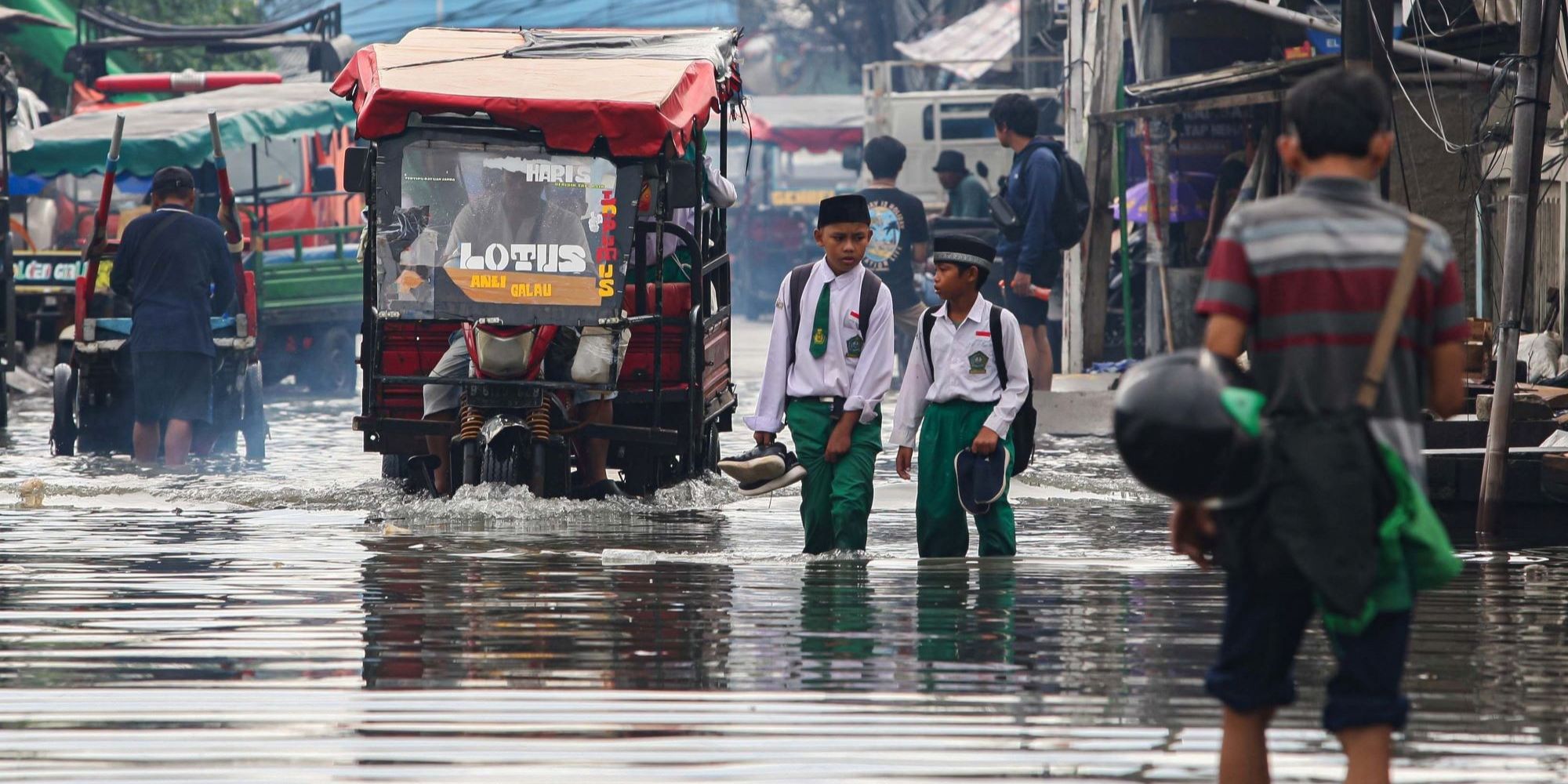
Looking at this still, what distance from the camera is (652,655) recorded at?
→ 22.1 ft

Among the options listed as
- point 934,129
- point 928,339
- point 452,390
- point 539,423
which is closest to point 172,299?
point 452,390

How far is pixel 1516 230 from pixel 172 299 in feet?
24.7

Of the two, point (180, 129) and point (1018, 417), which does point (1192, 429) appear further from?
point (180, 129)

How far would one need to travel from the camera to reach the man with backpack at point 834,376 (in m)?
8.92

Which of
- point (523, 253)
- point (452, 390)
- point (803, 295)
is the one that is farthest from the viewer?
point (452, 390)

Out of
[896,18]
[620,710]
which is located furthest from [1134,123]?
[896,18]

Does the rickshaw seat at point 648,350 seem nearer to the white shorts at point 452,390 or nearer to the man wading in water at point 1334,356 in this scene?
the white shorts at point 452,390

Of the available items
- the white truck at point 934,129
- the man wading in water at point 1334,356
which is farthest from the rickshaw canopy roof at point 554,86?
the white truck at point 934,129

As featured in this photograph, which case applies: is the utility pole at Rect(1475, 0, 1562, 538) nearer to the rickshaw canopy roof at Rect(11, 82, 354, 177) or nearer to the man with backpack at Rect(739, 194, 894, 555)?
the man with backpack at Rect(739, 194, 894, 555)

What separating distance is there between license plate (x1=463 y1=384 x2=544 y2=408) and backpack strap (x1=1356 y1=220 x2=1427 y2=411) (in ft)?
23.6

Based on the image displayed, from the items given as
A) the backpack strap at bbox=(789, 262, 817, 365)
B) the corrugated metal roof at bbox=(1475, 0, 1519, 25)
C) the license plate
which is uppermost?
the corrugated metal roof at bbox=(1475, 0, 1519, 25)

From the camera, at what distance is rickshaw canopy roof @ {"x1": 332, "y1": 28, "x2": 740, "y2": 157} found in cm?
1111

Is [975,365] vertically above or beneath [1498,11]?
beneath

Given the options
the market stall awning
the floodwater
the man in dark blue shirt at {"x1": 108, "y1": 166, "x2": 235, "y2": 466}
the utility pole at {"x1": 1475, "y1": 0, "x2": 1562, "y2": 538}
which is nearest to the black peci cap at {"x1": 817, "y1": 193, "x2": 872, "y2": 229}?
the floodwater
